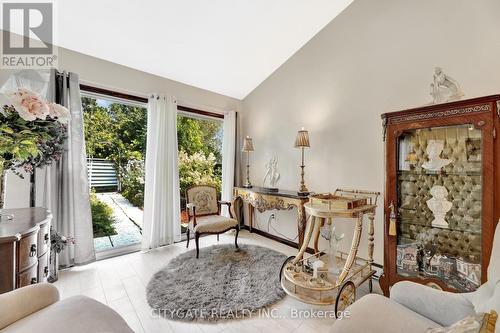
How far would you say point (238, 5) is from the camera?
91.7 inches

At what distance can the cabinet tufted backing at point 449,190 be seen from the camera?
1.55 m

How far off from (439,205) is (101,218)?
3727 millimetres

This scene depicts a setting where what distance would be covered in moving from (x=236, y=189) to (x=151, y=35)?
2352 mm

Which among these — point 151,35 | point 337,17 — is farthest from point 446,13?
point 151,35

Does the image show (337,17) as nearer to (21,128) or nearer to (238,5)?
(238,5)

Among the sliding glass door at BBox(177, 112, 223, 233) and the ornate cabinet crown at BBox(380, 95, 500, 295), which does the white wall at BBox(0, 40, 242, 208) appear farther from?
the ornate cabinet crown at BBox(380, 95, 500, 295)

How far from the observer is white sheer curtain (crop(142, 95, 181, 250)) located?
2.99 metres

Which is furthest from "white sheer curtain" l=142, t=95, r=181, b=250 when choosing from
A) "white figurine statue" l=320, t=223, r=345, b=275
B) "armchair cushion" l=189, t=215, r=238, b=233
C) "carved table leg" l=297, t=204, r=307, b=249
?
"white figurine statue" l=320, t=223, r=345, b=275

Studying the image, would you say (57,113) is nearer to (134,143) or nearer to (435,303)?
(134,143)

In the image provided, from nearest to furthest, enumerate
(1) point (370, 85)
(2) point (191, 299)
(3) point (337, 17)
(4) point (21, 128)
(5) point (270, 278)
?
(4) point (21, 128) < (2) point (191, 299) < (5) point (270, 278) < (1) point (370, 85) < (3) point (337, 17)

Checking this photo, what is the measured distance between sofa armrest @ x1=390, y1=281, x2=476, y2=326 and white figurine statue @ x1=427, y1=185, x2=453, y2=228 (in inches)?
31.7

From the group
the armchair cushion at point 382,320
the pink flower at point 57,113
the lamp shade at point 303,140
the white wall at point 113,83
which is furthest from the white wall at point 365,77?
the pink flower at point 57,113

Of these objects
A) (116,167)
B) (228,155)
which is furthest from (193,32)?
(116,167)

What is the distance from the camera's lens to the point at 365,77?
8.03ft
